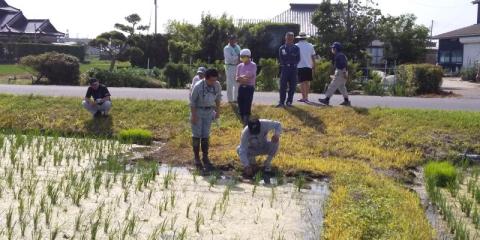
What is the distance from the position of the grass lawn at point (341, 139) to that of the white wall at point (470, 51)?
2359cm

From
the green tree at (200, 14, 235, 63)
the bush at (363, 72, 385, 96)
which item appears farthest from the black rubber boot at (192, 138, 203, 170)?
the green tree at (200, 14, 235, 63)

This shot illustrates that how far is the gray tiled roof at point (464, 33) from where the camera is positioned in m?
33.1

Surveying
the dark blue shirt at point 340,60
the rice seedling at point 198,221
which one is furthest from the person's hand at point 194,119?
the dark blue shirt at point 340,60

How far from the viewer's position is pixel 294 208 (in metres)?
6.66

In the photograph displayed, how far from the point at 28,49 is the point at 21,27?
26.8 feet

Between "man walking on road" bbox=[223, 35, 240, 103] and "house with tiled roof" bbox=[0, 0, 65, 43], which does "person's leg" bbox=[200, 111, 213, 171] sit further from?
"house with tiled roof" bbox=[0, 0, 65, 43]

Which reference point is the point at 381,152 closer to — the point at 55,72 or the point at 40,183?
the point at 40,183

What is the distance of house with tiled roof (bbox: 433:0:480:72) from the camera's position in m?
33.2

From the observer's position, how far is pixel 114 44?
30078 mm

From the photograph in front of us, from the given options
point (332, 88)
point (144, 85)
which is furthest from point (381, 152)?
point (144, 85)

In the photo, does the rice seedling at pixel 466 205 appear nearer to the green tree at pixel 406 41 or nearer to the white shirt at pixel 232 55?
the white shirt at pixel 232 55

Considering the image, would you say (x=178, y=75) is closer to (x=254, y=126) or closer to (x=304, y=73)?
(x=304, y=73)

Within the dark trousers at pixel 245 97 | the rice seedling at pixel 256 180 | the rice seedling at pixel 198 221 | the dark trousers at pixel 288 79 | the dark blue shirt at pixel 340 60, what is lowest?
the rice seedling at pixel 198 221

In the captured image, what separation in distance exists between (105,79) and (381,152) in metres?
13.9
